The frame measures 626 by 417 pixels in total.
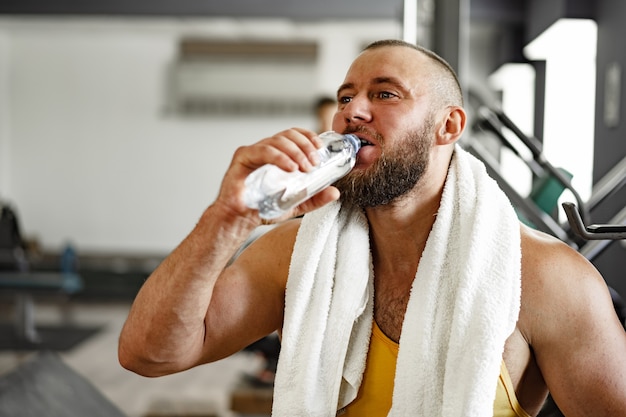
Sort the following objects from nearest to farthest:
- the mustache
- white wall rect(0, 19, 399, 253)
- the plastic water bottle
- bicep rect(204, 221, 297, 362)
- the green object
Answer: the plastic water bottle → the mustache → bicep rect(204, 221, 297, 362) → the green object → white wall rect(0, 19, 399, 253)

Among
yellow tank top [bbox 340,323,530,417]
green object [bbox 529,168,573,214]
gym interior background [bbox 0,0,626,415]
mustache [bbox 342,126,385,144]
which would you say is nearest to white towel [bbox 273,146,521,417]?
yellow tank top [bbox 340,323,530,417]

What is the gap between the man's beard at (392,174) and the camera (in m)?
1.03

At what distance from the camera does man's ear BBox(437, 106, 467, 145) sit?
1.12 metres

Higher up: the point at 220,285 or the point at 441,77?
the point at 441,77

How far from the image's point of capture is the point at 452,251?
1051 millimetres

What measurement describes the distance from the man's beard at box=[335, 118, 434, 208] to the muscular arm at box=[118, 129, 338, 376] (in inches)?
4.4

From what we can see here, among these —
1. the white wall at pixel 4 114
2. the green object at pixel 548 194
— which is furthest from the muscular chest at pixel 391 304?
the white wall at pixel 4 114

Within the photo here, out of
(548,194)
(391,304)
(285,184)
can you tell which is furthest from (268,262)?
(548,194)

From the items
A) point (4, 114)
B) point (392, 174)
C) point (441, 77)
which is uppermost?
point (441, 77)

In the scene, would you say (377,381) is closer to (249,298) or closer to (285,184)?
(249,298)

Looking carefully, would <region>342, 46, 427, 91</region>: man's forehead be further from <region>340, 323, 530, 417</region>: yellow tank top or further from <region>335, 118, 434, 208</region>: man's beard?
<region>340, 323, 530, 417</region>: yellow tank top

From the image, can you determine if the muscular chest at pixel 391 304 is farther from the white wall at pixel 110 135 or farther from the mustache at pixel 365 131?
the white wall at pixel 110 135

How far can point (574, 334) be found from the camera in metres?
0.95

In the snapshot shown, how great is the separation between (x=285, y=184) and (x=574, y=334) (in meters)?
0.45
